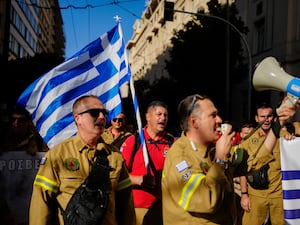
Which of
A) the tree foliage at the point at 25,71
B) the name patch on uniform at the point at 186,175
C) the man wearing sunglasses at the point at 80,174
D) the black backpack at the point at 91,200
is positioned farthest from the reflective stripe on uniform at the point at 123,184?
the tree foliage at the point at 25,71

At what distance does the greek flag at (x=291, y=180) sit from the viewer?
371 cm

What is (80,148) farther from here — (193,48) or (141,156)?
(193,48)

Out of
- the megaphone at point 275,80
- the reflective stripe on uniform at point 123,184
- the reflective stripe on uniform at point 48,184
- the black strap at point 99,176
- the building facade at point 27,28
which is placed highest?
the building facade at point 27,28

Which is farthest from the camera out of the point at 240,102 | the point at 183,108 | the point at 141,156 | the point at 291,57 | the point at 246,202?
the point at 240,102

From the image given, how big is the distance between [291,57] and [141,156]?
15158 millimetres

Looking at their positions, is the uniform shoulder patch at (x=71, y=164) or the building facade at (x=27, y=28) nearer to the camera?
the uniform shoulder patch at (x=71, y=164)

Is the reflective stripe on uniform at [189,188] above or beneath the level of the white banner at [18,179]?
above

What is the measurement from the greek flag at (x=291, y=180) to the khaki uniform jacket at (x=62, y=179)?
1.71 meters

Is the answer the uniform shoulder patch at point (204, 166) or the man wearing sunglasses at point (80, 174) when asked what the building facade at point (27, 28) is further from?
the uniform shoulder patch at point (204, 166)

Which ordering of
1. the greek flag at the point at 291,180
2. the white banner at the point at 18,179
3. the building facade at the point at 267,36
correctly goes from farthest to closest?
the building facade at the point at 267,36
the white banner at the point at 18,179
the greek flag at the point at 291,180

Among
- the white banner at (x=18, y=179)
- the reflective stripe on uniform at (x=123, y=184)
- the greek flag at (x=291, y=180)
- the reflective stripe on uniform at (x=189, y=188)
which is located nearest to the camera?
the reflective stripe on uniform at (x=189, y=188)

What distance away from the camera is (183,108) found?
3.00m

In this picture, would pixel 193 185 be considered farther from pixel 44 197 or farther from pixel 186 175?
pixel 44 197

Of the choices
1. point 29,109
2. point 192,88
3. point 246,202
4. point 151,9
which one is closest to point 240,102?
point 192,88
